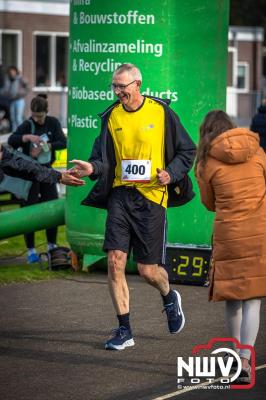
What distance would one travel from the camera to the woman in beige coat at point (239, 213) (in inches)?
298

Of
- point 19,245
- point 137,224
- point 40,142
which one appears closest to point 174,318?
point 137,224

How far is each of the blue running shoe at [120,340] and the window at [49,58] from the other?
3782 cm

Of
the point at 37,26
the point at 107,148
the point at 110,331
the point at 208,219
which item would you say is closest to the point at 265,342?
the point at 110,331

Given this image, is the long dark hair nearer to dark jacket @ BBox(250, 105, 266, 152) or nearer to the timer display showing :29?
the timer display showing :29

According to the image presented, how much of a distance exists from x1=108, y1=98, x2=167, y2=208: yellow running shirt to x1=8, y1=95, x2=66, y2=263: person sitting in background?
15.1 feet

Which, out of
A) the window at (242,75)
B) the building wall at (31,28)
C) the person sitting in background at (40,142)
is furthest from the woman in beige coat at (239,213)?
the window at (242,75)

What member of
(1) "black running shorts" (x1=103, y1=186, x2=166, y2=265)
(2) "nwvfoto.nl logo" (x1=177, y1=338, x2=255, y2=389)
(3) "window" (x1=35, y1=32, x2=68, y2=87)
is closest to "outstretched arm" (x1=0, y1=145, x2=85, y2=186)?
(1) "black running shorts" (x1=103, y1=186, x2=166, y2=265)

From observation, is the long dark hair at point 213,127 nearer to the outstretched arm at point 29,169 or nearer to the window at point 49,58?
the outstretched arm at point 29,169

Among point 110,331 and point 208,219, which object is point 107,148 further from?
point 208,219

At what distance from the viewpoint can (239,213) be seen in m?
7.59

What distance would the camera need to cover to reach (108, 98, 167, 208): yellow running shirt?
28.9ft

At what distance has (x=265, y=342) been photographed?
885 centimetres

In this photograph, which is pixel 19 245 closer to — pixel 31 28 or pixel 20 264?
pixel 20 264

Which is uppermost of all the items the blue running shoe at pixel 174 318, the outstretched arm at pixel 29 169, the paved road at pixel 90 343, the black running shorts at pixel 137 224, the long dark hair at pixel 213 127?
the long dark hair at pixel 213 127
